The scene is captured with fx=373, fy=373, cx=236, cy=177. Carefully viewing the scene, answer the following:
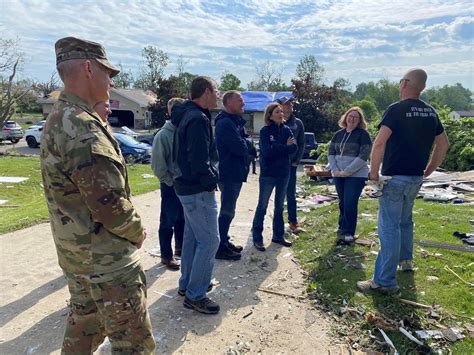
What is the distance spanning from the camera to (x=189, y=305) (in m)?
3.79

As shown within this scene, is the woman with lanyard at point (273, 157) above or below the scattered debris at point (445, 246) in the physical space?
above

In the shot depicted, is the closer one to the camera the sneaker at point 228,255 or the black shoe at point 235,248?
the sneaker at point 228,255

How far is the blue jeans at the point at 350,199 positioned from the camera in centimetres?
562

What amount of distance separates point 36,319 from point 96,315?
1769mm

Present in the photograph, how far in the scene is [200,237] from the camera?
3.62 metres

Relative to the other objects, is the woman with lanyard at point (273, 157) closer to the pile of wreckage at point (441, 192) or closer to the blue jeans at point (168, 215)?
the blue jeans at point (168, 215)

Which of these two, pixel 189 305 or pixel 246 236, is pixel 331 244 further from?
pixel 189 305

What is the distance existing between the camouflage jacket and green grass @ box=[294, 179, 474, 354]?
2391 mm

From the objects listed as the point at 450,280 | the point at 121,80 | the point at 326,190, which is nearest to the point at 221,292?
the point at 450,280

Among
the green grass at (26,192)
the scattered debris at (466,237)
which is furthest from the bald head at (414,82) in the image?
the green grass at (26,192)

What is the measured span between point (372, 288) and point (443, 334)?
84 centimetres

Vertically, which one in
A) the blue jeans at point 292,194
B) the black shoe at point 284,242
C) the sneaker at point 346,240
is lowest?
the black shoe at point 284,242

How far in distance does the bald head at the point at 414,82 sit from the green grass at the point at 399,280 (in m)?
2.12

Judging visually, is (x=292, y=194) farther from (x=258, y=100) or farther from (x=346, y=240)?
(x=258, y=100)
